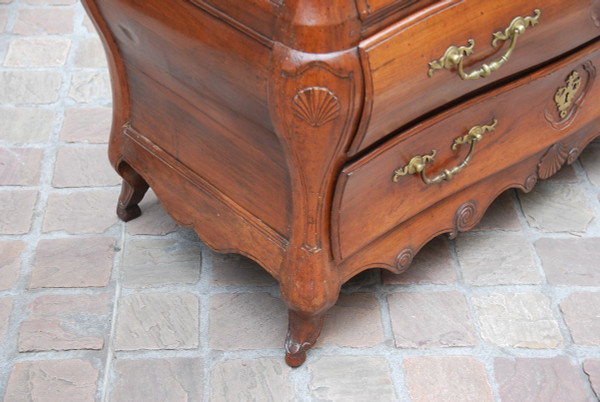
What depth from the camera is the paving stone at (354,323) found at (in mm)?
1719

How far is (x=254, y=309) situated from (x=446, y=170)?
21.7 inches

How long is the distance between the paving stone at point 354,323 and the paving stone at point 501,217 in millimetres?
A: 398

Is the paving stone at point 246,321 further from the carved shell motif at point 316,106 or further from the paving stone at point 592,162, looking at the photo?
the paving stone at point 592,162

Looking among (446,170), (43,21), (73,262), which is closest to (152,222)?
(73,262)

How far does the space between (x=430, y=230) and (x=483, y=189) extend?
18 cm

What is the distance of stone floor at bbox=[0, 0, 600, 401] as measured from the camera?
1.62m

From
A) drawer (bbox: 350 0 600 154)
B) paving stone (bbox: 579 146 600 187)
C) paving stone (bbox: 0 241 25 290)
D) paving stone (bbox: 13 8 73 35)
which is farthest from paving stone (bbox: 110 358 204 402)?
paving stone (bbox: 13 8 73 35)

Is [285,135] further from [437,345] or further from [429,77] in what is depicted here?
[437,345]

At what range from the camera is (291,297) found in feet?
5.05

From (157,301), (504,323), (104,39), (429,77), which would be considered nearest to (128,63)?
(104,39)

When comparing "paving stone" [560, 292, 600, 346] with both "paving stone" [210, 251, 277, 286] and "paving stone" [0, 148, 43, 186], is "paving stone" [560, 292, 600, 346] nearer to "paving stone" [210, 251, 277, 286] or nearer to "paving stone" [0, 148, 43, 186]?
"paving stone" [210, 251, 277, 286]

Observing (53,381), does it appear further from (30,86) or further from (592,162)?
(592,162)

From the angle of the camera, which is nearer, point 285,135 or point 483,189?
point 285,135

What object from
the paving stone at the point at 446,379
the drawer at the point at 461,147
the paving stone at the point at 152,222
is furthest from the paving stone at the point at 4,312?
the paving stone at the point at 446,379
